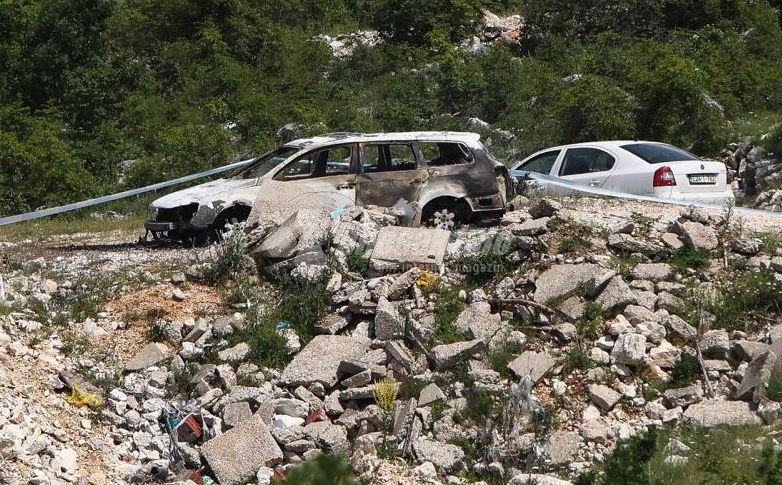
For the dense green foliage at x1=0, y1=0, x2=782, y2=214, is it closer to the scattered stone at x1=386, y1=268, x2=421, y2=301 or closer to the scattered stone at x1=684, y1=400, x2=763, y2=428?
the scattered stone at x1=386, y1=268, x2=421, y2=301

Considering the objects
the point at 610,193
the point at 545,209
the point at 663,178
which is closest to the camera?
the point at 545,209

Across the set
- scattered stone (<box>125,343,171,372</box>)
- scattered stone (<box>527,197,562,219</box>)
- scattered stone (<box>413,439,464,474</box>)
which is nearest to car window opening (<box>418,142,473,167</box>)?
scattered stone (<box>527,197,562,219</box>)

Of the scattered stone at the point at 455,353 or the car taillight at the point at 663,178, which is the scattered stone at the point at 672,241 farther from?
the car taillight at the point at 663,178

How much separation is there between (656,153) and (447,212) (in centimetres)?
375

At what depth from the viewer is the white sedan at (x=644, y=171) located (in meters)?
14.8

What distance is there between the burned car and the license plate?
2.95 metres

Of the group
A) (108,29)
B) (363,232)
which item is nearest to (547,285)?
(363,232)

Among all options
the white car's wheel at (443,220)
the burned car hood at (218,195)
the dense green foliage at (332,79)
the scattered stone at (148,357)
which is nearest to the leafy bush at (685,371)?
the white car's wheel at (443,220)

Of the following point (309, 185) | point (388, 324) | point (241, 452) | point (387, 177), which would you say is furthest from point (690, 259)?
point (241, 452)

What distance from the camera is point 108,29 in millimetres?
30500

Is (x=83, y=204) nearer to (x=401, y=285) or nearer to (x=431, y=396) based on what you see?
(x=401, y=285)

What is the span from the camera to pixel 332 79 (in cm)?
2894

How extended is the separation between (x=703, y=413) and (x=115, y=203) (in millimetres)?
13700

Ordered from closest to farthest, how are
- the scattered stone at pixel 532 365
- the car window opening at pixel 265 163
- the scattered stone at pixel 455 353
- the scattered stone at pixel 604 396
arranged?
the scattered stone at pixel 604 396, the scattered stone at pixel 532 365, the scattered stone at pixel 455 353, the car window opening at pixel 265 163
